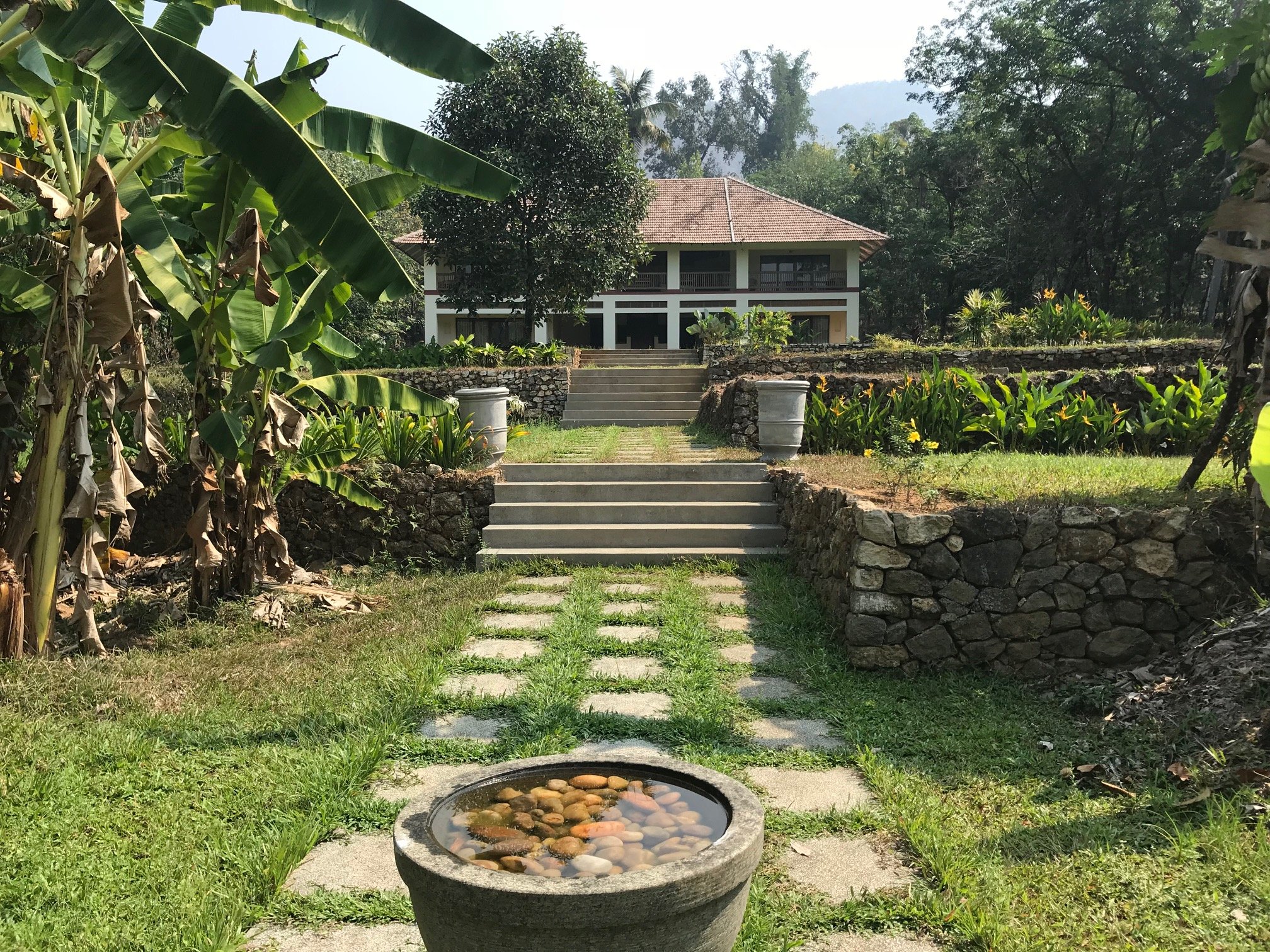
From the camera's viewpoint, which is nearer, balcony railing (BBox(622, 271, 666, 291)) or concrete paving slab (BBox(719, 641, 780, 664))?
concrete paving slab (BBox(719, 641, 780, 664))

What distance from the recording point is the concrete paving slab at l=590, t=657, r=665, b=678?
19.3ft

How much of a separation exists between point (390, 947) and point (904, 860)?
6.51 feet

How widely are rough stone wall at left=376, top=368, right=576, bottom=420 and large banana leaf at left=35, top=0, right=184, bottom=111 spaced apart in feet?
44.1

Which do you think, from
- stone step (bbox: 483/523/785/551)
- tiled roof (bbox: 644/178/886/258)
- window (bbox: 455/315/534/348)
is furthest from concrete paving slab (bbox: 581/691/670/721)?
tiled roof (bbox: 644/178/886/258)

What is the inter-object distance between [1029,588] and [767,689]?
191 cm

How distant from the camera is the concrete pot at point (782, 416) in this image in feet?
33.4

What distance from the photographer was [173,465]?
9789 mm

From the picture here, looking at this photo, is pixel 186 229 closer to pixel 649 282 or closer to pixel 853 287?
pixel 649 282

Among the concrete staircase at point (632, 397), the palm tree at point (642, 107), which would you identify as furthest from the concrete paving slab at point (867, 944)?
the palm tree at point (642, 107)

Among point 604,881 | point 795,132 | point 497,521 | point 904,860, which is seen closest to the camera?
point 604,881

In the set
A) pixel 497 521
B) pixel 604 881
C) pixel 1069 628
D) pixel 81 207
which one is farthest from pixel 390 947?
pixel 497 521

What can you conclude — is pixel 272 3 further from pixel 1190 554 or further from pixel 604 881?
pixel 1190 554

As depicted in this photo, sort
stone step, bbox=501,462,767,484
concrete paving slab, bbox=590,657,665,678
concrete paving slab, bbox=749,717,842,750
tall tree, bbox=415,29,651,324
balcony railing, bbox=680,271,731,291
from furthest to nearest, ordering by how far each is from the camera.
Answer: balcony railing, bbox=680,271,731,291 < tall tree, bbox=415,29,651,324 < stone step, bbox=501,462,767,484 < concrete paving slab, bbox=590,657,665,678 < concrete paving slab, bbox=749,717,842,750

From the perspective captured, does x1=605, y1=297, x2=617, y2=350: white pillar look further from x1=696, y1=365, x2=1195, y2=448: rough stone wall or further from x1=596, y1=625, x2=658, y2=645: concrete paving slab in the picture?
x1=596, y1=625, x2=658, y2=645: concrete paving slab
